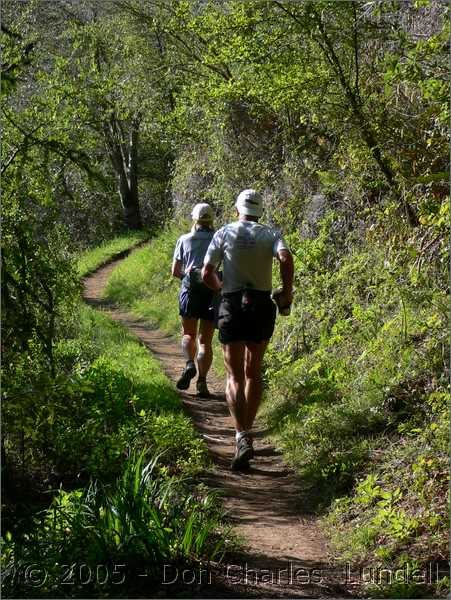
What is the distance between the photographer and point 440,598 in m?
4.78

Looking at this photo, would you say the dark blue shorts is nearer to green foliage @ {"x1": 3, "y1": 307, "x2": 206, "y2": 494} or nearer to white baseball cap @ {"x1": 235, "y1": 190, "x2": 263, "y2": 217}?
green foliage @ {"x1": 3, "y1": 307, "x2": 206, "y2": 494}

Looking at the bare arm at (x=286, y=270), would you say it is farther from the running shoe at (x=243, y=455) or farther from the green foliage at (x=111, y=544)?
the green foliage at (x=111, y=544)

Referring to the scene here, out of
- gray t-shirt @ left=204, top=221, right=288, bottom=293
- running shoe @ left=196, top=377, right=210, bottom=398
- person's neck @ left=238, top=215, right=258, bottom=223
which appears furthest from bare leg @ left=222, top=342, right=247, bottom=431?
running shoe @ left=196, top=377, right=210, bottom=398

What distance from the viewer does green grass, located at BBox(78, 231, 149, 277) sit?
25155 millimetres

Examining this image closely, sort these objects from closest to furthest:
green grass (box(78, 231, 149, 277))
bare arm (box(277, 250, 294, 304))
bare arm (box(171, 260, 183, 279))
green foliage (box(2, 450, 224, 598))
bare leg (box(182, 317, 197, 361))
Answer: green foliage (box(2, 450, 224, 598)), bare arm (box(277, 250, 294, 304)), bare arm (box(171, 260, 183, 279)), bare leg (box(182, 317, 197, 361)), green grass (box(78, 231, 149, 277))

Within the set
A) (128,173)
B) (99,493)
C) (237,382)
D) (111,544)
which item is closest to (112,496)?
(111,544)

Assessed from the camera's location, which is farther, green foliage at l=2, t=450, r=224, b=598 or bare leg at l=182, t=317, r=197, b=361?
bare leg at l=182, t=317, r=197, b=361

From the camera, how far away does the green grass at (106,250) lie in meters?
25.2

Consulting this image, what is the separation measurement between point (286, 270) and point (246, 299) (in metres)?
0.41

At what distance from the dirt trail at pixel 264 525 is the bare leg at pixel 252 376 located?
0.48 metres

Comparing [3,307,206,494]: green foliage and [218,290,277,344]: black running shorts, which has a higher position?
[218,290,277,344]: black running shorts

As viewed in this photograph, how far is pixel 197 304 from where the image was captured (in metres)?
9.73

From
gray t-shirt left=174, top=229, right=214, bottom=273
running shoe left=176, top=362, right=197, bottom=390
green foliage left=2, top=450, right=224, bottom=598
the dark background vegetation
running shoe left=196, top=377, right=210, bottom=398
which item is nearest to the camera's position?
green foliage left=2, top=450, right=224, bottom=598

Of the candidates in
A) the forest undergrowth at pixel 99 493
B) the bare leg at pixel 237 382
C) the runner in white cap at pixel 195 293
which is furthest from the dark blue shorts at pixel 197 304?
the bare leg at pixel 237 382
